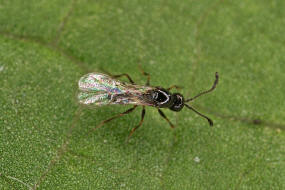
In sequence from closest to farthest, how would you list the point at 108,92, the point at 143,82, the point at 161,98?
the point at 108,92 → the point at 161,98 → the point at 143,82

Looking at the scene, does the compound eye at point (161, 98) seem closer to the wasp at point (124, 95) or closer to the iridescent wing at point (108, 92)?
the wasp at point (124, 95)

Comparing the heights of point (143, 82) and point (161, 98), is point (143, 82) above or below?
above

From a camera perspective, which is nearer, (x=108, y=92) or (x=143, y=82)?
(x=108, y=92)

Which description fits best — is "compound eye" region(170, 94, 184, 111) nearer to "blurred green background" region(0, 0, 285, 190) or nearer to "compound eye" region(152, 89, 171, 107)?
"compound eye" region(152, 89, 171, 107)

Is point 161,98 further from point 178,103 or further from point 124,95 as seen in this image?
point 124,95

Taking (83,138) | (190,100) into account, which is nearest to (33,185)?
(83,138)

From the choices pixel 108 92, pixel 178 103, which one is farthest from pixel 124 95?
pixel 178 103

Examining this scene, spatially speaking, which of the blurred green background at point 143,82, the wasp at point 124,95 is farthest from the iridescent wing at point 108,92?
the blurred green background at point 143,82
